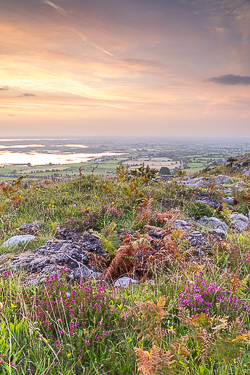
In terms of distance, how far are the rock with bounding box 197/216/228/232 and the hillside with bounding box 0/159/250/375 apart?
0.03 metres

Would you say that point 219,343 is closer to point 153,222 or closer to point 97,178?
point 153,222

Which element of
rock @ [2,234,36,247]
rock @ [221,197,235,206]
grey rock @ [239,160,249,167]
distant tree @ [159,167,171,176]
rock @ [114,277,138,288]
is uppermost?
grey rock @ [239,160,249,167]

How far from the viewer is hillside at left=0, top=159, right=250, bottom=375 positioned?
2.24 m

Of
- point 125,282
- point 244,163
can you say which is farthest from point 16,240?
point 244,163

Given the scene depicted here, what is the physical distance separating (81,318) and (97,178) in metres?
8.62

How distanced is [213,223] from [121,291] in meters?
4.29

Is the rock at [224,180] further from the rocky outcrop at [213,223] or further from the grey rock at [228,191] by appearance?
the rocky outcrop at [213,223]

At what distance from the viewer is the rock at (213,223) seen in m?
6.86

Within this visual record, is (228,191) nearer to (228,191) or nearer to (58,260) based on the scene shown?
(228,191)

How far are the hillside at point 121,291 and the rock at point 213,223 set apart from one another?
0.03 meters

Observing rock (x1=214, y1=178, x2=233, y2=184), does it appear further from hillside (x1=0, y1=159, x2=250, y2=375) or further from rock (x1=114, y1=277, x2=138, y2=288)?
rock (x1=114, y1=277, x2=138, y2=288)

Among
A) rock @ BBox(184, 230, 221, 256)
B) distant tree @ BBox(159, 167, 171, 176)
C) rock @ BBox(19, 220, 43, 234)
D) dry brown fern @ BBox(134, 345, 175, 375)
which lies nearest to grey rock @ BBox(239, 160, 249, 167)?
distant tree @ BBox(159, 167, 171, 176)

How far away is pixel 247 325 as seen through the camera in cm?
279

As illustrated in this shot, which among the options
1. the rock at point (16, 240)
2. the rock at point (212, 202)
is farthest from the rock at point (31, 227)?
the rock at point (212, 202)
